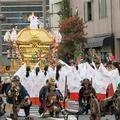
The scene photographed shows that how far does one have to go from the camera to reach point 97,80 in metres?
21.5

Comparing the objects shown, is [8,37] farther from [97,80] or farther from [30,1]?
[30,1]

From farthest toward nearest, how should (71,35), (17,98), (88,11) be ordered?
(88,11) < (71,35) < (17,98)

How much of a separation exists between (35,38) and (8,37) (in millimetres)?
1751

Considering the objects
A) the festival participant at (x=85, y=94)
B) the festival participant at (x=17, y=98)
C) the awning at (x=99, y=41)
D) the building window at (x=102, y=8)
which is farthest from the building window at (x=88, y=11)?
the festival participant at (x=17, y=98)

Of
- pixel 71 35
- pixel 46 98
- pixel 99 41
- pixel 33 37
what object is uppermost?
pixel 33 37

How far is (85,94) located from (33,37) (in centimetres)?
1985

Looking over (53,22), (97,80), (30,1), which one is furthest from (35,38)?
(30,1)

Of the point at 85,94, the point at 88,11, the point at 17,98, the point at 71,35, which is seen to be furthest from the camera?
the point at 88,11

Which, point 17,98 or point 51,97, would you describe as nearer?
point 17,98

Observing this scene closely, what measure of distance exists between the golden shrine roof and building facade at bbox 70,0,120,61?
931 cm

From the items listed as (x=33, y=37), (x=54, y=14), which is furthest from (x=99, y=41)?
(x=54, y=14)

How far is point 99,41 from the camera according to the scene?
162ft

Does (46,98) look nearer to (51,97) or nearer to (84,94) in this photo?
(51,97)

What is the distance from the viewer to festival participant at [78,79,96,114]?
16814 mm
